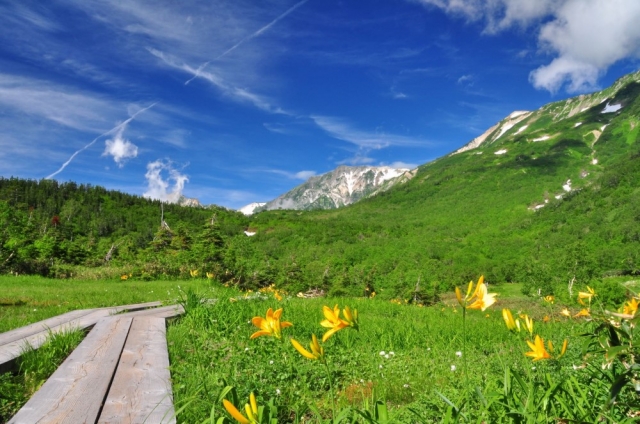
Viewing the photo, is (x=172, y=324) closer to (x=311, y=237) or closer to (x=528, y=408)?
(x=528, y=408)

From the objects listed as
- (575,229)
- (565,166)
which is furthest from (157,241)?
(565,166)

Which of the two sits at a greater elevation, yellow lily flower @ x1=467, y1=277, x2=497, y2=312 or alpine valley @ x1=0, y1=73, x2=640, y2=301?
alpine valley @ x1=0, y1=73, x2=640, y2=301

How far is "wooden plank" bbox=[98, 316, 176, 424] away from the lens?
190 cm

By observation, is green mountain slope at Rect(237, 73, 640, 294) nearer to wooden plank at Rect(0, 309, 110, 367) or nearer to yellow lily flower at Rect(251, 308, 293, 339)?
wooden plank at Rect(0, 309, 110, 367)

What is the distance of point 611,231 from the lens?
5662 centimetres

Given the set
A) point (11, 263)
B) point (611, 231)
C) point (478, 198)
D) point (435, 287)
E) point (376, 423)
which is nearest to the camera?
point (376, 423)

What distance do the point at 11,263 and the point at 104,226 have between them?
66.9 meters

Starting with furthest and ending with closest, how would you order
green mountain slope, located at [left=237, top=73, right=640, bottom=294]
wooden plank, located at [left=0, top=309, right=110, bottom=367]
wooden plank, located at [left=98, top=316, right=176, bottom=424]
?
green mountain slope, located at [left=237, top=73, right=640, bottom=294]
wooden plank, located at [left=0, top=309, right=110, bottom=367]
wooden plank, located at [left=98, top=316, right=176, bottom=424]

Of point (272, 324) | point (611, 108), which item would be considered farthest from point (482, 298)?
point (611, 108)

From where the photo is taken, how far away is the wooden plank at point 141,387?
190 centimetres

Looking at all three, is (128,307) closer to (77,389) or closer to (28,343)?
(28,343)

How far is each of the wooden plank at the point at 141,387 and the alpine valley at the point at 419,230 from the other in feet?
12.3

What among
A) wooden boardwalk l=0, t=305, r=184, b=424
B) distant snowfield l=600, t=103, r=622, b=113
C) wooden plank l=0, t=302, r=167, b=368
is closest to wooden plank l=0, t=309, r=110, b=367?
wooden plank l=0, t=302, r=167, b=368

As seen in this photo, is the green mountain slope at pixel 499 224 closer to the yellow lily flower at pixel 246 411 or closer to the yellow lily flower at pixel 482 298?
the yellow lily flower at pixel 482 298
